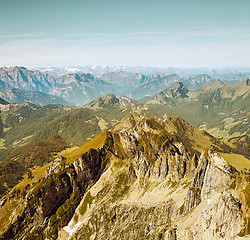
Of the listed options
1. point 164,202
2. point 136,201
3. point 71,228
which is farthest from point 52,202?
point 164,202

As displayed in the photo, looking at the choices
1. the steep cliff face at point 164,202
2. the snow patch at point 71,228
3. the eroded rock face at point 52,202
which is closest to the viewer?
the steep cliff face at point 164,202

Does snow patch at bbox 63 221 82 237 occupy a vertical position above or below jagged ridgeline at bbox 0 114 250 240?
below

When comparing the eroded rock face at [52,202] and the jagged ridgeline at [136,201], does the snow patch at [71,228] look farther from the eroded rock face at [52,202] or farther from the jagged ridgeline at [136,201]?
the eroded rock face at [52,202]

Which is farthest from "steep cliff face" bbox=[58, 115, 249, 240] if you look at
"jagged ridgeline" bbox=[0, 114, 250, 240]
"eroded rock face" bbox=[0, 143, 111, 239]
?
"eroded rock face" bbox=[0, 143, 111, 239]

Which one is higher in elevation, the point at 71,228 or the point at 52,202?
the point at 52,202

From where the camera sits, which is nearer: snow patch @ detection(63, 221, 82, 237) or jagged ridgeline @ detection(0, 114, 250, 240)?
jagged ridgeline @ detection(0, 114, 250, 240)

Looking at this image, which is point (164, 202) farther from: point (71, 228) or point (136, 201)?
point (71, 228)

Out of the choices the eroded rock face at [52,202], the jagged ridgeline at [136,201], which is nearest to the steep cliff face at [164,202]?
the jagged ridgeline at [136,201]

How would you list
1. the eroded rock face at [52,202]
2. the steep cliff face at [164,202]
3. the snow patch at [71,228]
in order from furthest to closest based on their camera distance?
the snow patch at [71,228]
the eroded rock face at [52,202]
the steep cliff face at [164,202]

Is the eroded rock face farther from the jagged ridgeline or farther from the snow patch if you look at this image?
the snow patch

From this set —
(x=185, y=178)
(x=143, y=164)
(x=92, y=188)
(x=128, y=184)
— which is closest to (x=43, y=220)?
(x=92, y=188)
